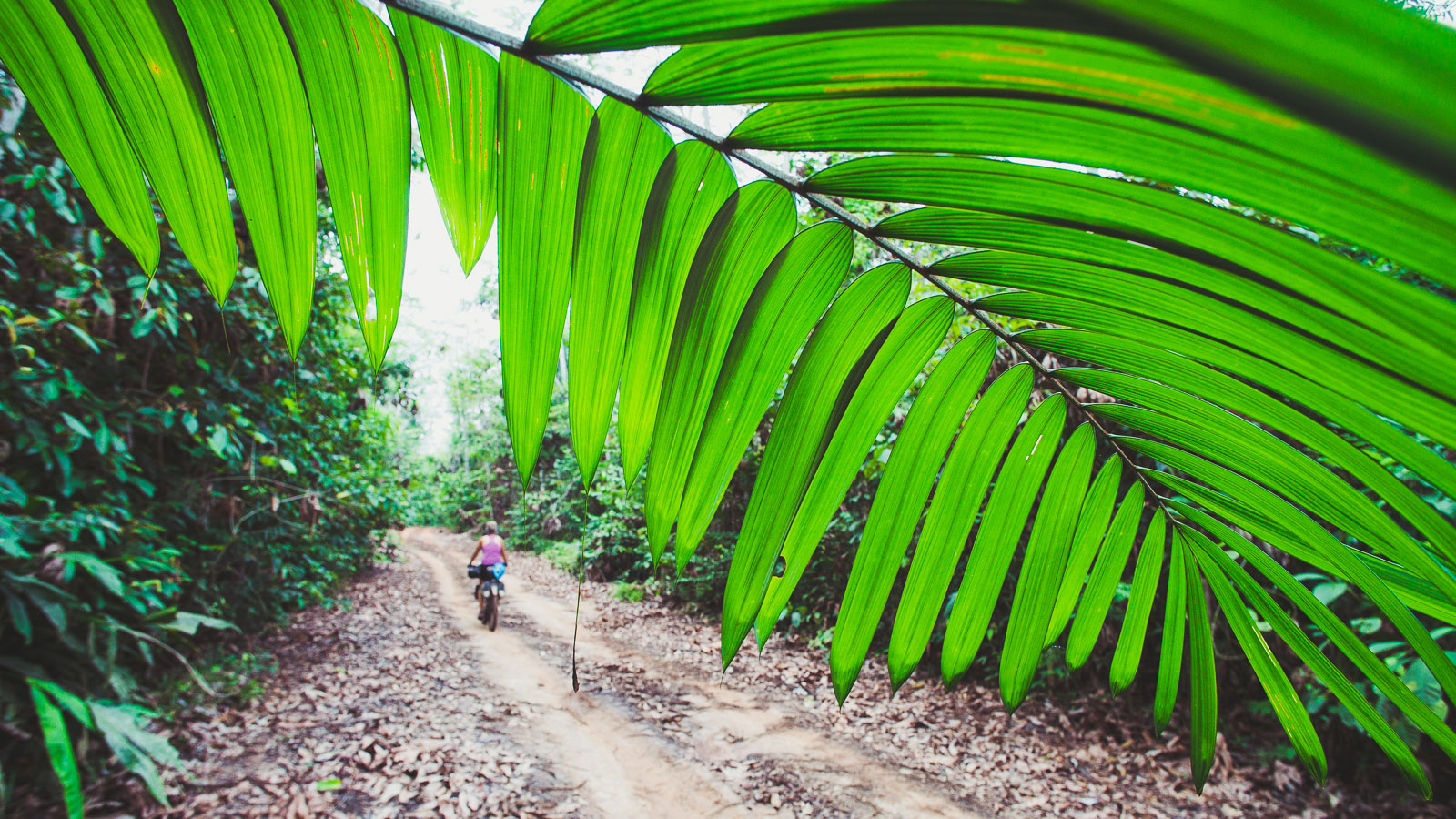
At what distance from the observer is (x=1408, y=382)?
0.87 ft

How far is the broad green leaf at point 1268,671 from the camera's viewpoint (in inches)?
20.4

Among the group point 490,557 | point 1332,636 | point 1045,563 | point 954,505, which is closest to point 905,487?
point 954,505

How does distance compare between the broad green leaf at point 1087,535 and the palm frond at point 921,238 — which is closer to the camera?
the palm frond at point 921,238

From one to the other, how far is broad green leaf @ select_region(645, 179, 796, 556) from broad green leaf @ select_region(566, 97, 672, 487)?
5cm

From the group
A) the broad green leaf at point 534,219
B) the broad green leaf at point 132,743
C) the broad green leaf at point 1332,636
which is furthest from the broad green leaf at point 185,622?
the broad green leaf at point 1332,636

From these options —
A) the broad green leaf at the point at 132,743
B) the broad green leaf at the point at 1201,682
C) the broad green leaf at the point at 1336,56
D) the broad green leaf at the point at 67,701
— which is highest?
the broad green leaf at the point at 1336,56

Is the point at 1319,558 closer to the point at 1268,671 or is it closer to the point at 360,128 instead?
the point at 1268,671

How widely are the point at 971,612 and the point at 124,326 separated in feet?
A: 14.6

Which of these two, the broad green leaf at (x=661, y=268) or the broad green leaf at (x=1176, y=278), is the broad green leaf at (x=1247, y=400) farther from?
the broad green leaf at (x=661, y=268)

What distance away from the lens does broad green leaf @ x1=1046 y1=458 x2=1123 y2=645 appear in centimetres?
53

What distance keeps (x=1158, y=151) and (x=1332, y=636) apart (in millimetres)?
520

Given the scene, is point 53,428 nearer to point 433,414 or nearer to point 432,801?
point 432,801

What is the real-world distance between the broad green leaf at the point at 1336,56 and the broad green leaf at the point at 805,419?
0.98 feet

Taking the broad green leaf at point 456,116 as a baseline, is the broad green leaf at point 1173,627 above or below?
below
